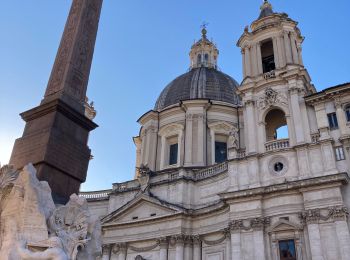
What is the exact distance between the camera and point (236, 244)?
2122cm

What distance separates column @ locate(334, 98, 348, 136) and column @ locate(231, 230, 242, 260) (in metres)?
8.02

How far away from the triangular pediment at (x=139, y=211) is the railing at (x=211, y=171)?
3.04 metres

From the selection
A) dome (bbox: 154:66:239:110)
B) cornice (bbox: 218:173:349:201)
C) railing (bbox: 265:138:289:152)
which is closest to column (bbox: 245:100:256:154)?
railing (bbox: 265:138:289:152)

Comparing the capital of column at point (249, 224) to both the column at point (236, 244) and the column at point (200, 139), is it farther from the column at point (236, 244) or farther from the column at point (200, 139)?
the column at point (200, 139)

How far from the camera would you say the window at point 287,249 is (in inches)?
782

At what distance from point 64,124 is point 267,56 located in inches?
881

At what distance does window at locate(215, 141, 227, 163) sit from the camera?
101 feet

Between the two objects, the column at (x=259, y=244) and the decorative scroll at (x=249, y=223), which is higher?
the decorative scroll at (x=249, y=223)

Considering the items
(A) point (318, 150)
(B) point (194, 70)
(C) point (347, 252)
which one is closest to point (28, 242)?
(C) point (347, 252)

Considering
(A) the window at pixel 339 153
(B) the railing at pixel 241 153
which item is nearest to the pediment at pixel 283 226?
(A) the window at pixel 339 153

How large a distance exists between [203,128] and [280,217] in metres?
A: 11.8

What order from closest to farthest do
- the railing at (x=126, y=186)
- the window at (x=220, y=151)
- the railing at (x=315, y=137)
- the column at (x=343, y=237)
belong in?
the column at (x=343, y=237), the railing at (x=315, y=137), the railing at (x=126, y=186), the window at (x=220, y=151)

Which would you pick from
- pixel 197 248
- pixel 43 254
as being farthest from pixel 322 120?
pixel 43 254

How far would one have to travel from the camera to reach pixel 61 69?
32.0 feet
